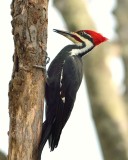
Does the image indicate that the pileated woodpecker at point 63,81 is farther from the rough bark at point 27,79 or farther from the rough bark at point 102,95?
the rough bark at point 102,95

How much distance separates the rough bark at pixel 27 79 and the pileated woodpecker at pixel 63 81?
25cm

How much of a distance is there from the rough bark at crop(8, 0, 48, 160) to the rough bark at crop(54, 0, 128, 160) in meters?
1.83

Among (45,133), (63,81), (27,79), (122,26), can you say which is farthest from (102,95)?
(27,79)

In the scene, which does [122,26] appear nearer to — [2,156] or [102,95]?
[102,95]

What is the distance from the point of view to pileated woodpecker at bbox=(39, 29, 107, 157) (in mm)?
3789

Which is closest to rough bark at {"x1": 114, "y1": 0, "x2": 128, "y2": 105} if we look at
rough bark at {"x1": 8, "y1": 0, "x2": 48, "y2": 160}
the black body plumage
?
the black body plumage

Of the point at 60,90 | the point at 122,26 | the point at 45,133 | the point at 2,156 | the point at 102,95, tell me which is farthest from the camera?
the point at 122,26

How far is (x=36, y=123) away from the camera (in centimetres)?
343

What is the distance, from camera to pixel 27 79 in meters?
3.46

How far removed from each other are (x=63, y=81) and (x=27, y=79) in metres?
0.56

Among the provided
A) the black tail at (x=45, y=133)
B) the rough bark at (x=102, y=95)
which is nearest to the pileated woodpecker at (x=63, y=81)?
the black tail at (x=45, y=133)

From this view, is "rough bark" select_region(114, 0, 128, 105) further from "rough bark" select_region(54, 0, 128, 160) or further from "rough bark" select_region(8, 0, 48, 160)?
"rough bark" select_region(8, 0, 48, 160)

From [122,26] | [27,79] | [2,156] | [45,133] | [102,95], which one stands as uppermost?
[122,26]

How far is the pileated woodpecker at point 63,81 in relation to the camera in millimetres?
3789
